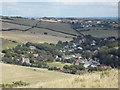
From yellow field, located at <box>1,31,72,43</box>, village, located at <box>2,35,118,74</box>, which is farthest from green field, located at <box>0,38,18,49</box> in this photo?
village, located at <box>2,35,118,74</box>

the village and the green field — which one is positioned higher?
the green field

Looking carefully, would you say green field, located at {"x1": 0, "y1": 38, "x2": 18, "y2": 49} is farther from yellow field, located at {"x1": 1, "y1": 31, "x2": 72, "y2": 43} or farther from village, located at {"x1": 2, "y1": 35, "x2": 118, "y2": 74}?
village, located at {"x1": 2, "y1": 35, "x2": 118, "y2": 74}

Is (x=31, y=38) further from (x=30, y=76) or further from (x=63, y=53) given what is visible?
(x=30, y=76)

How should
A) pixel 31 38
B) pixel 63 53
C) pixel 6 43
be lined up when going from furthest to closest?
pixel 31 38, pixel 6 43, pixel 63 53

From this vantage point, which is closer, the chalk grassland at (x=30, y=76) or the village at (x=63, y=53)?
the chalk grassland at (x=30, y=76)

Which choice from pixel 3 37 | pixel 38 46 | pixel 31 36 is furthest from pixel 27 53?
pixel 31 36

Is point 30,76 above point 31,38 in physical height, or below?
above

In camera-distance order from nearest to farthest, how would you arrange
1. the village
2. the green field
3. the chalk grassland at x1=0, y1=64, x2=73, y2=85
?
1. the chalk grassland at x1=0, y1=64, x2=73, y2=85
2. the village
3. the green field

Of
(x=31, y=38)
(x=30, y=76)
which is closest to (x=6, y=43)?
(x=31, y=38)

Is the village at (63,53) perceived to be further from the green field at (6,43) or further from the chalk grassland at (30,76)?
the chalk grassland at (30,76)

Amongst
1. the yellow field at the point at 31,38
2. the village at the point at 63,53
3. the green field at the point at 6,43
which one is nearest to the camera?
the village at the point at 63,53

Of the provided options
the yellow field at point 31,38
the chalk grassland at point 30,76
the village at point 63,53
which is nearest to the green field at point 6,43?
the yellow field at point 31,38

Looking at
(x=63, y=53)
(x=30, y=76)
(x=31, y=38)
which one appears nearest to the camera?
(x=30, y=76)
